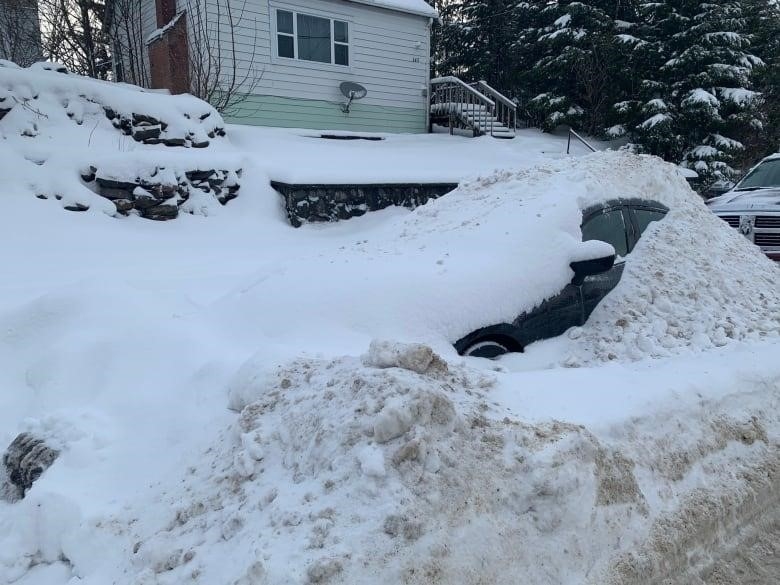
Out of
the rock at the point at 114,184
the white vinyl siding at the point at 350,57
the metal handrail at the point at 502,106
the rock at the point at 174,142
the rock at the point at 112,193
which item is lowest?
the rock at the point at 112,193

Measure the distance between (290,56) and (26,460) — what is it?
1454 cm

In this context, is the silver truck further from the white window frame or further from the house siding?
the white window frame

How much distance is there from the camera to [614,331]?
4.73m

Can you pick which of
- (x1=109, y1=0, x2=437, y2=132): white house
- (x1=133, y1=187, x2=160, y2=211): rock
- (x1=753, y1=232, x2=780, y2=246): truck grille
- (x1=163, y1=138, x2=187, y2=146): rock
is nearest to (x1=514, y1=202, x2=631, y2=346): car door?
(x1=753, y1=232, x2=780, y2=246): truck grille

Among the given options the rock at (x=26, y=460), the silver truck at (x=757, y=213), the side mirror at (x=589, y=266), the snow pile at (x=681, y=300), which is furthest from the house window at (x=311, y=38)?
the rock at (x=26, y=460)

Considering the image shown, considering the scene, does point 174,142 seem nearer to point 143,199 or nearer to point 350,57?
point 143,199

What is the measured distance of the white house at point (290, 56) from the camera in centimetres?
1474

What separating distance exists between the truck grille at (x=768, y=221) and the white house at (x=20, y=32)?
16.8 meters

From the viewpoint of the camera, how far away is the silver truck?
8.53m

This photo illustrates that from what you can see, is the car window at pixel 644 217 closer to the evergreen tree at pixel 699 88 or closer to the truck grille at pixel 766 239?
the truck grille at pixel 766 239

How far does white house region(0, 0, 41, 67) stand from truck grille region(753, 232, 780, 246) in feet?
55.2

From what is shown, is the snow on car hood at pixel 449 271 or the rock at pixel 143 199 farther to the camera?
the rock at pixel 143 199

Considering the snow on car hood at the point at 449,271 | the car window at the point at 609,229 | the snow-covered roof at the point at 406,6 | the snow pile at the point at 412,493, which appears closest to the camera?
the snow pile at the point at 412,493

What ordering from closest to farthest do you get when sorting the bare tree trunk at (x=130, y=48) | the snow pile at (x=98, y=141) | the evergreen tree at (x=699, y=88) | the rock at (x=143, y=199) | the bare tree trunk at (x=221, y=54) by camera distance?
the snow pile at (x=98, y=141), the rock at (x=143, y=199), the bare tree trunk at (x=221, y=54), the bare tree trunk at (x=130, y=48), the evergreen tree at (x=699, y=88)
